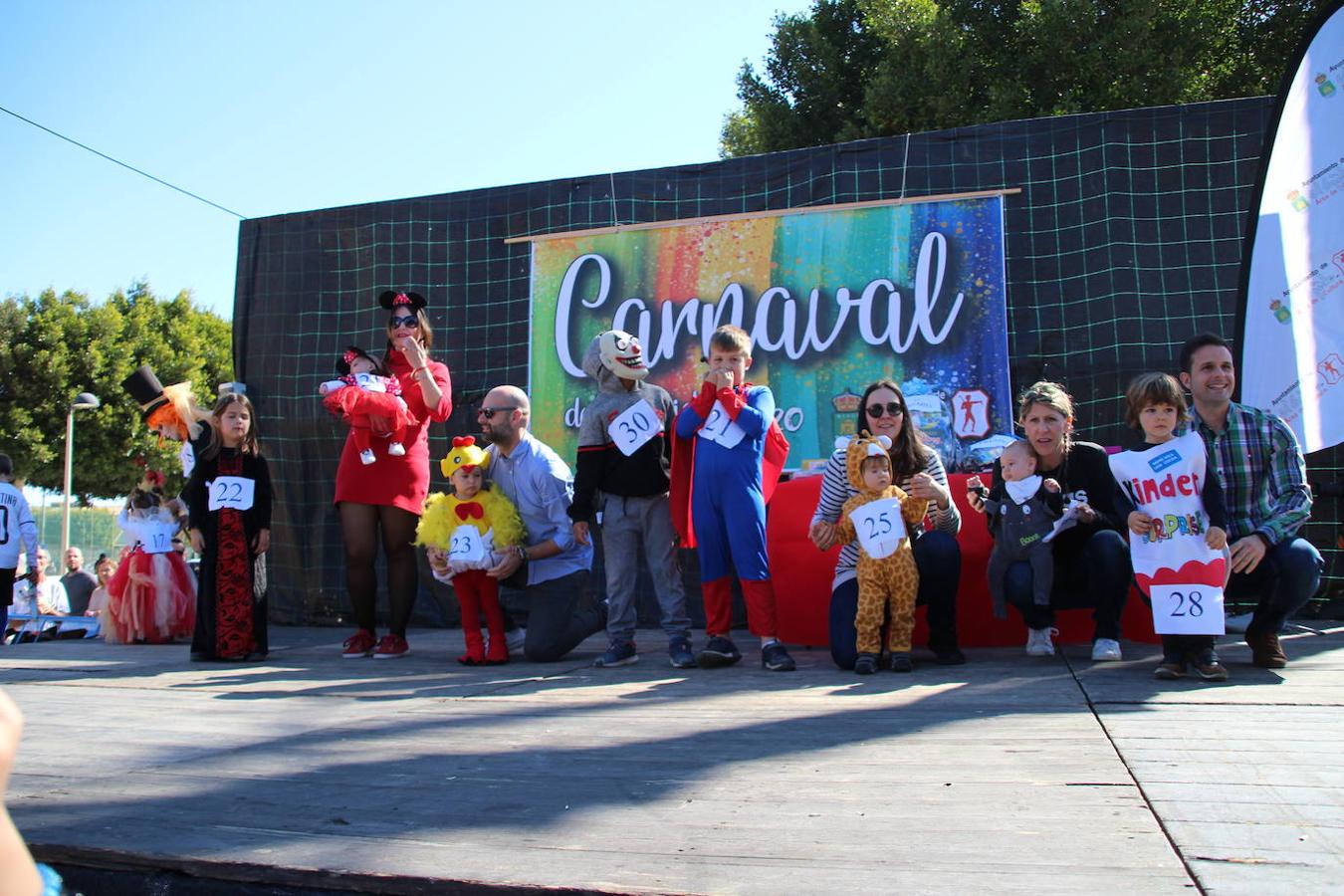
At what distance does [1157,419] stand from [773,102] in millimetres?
11808

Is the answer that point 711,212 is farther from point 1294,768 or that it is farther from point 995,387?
point 1294,768

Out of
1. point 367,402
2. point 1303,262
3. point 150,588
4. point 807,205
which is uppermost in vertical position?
point 807,205

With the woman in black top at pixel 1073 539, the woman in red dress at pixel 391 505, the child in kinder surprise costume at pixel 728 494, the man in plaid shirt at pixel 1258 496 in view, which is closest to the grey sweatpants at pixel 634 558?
the child in kinder surprise costume at pixel 728 494

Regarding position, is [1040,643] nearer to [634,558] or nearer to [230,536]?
[634,558]


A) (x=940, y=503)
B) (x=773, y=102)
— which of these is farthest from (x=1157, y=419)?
(x=773, y=102)

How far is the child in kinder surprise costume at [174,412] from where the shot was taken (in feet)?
17.7

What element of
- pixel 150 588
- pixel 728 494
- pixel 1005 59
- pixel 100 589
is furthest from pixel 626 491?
pixel 1005 59

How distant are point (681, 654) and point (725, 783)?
199cm

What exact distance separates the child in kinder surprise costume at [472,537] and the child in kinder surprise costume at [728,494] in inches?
33.3

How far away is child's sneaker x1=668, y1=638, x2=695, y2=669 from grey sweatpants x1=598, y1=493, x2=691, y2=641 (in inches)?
3.7

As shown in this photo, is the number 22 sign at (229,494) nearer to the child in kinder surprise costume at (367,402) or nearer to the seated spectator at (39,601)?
the child in kinder surprise costume at (367,402)

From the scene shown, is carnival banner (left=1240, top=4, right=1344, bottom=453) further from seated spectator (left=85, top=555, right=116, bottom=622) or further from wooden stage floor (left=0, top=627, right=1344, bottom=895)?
seated spectator (left=85, top=555, right=116, bottom=622)

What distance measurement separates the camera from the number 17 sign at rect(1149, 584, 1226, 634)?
3479mm

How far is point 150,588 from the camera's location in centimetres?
639
